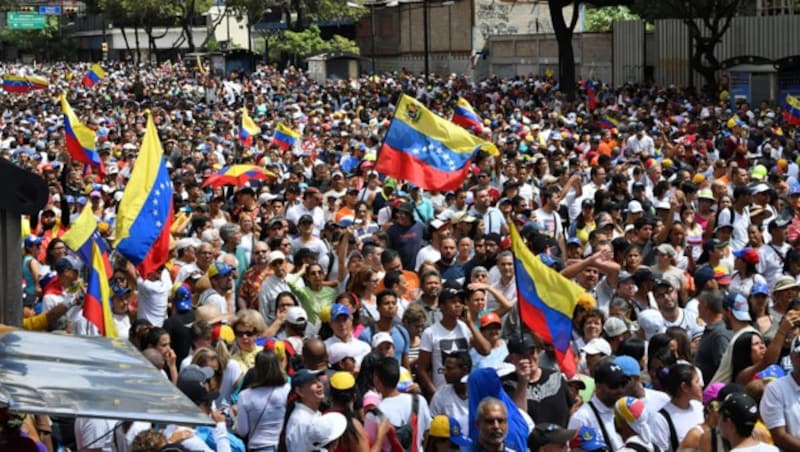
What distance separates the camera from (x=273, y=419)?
7.54m

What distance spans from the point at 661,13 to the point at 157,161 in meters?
37.3

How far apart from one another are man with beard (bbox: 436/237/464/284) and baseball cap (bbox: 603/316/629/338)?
2753 mm

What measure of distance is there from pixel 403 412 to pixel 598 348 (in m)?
1.65

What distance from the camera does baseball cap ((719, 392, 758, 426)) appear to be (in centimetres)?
617

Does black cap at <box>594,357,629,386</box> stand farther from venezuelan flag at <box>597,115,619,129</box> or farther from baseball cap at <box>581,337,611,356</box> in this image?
venezuelan flag at <box>597,115,619,129</box>

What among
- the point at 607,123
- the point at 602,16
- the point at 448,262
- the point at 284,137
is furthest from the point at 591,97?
the point at 602,16

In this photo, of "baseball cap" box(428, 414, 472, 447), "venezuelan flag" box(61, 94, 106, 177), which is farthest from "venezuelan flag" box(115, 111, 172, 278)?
"venezuelan flag" box(61, 94, 106, 177)

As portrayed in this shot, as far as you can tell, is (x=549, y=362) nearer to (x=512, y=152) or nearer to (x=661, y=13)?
(x=512, y=152)

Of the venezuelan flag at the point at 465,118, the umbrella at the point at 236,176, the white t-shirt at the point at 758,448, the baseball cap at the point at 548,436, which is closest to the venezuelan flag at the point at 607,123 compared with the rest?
the venezuelan flag at the point at 465,118

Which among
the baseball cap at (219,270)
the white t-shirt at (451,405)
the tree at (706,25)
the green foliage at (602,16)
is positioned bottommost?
the white t-shirt at (451,405)

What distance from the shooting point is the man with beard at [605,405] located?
7223mm

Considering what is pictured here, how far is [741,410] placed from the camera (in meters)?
6.18

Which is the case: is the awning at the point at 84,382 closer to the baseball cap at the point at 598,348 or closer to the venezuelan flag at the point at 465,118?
the baseball cap at the point at 598,348

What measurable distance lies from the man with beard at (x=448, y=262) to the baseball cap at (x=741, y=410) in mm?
5500
